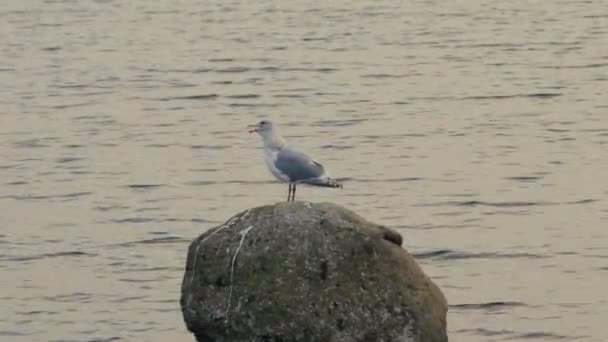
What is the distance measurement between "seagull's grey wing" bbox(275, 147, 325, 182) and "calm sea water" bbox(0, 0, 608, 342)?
1.78 m

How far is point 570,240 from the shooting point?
59.9 ft

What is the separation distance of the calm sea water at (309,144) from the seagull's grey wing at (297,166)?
1.78 metres

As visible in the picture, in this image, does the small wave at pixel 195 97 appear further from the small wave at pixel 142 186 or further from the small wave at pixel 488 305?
the small wave at pixel 488 305

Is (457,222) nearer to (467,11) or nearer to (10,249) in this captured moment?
(10,249)

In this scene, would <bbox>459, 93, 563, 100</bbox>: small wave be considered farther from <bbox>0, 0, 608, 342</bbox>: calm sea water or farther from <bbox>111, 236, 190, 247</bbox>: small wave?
<bbox>111, 236, 190, 247</bbox>: small wave

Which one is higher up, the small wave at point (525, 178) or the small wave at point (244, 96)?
the small wave at point (525, 178)

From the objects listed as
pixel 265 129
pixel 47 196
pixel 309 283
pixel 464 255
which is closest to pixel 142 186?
pixel 47 196

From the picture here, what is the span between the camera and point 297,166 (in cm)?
1535

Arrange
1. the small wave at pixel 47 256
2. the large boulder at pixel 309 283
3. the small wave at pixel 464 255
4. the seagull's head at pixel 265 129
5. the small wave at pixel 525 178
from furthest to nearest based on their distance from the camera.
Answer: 1. the small wave at pixel 525 178
2. the small wave at pixel 47 256
3. the small wave at pixel 464 255
4. the seagull's head at pixel 265 129
5. the large boulder at pixel 309 283

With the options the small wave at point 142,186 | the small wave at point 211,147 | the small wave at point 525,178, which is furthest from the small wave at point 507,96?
the small wave at point 142,186

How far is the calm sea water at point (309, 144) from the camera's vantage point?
16.5m

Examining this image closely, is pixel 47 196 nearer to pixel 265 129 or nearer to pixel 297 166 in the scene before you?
pixel 265 129

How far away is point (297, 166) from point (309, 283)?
2.94m

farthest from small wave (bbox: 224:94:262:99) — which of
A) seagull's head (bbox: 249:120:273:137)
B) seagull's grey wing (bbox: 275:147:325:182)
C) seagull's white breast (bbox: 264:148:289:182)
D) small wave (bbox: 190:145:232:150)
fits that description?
seagull's grey wing (bbox: 275:147:325:182)
